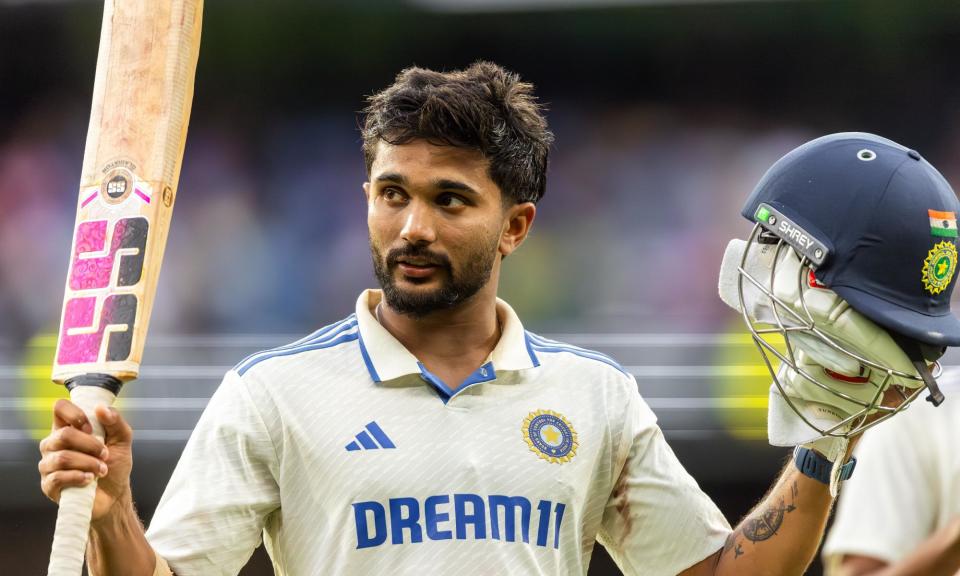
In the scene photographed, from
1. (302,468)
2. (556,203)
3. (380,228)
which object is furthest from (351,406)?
(556,203)

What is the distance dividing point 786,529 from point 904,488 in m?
0.19

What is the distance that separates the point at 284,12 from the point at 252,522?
13.6ft

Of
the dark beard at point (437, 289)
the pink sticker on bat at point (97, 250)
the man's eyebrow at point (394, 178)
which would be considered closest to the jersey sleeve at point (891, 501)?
the dark beard at point (437, 289)

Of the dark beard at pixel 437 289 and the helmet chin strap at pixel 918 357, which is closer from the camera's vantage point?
the helmet chin strap at pixel 918 357

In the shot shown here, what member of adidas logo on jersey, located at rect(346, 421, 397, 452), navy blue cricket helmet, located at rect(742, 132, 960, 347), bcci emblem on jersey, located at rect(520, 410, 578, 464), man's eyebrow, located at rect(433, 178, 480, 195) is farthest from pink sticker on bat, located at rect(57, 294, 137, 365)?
navy blue cricket helmet, located at rect(742, 132, 960, 347)

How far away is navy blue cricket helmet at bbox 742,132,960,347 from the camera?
6.01 ft

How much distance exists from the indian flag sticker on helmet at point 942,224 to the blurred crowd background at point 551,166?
3.42m

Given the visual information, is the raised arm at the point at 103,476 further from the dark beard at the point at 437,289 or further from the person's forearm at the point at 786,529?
the person's forearm at the point at 786,529

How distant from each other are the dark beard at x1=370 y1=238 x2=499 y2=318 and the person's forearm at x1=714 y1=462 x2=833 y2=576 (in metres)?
0.59

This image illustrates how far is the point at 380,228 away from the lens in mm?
2084

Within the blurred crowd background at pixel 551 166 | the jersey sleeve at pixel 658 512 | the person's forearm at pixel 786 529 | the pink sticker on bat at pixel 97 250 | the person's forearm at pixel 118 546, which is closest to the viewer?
the person's forearm at pixel 118 546

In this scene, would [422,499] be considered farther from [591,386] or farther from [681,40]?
[681,40]

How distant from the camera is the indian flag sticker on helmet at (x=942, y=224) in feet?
6.02

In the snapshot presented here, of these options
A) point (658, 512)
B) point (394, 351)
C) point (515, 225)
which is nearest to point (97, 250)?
point (394, 351)
